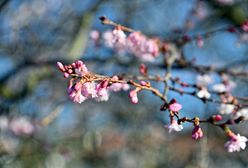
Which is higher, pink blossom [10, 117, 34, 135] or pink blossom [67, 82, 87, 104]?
pink blossom [67, 82, 87, 104]

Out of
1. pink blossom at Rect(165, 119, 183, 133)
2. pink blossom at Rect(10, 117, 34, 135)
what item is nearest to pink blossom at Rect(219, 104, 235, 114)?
pink blossom at Rect(165, 119, 183, 133)

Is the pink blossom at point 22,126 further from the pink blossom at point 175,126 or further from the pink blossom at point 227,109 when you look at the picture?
the pink blossom at point 175,126

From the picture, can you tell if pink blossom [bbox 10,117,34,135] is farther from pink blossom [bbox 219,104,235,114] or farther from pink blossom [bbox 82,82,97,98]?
pink blossom [bbox 82,82,97,98]

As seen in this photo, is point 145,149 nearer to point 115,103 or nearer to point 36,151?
point 115,103

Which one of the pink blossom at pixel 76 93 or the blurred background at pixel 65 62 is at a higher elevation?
the pink blossom at pixel 76 93

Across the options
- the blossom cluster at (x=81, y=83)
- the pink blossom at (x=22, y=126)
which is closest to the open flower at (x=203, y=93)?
the blossom cluster at (x=81, y=83)

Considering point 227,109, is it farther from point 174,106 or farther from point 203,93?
point 174,106

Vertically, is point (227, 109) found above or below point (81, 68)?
below

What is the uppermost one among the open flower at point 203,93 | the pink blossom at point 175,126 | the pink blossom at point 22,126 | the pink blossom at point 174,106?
the pink blossom at point 174,106

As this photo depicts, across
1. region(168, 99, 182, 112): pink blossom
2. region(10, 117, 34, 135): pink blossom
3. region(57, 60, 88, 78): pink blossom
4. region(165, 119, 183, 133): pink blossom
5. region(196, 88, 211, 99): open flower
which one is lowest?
region(10, 117, 34, 135): pink blossom

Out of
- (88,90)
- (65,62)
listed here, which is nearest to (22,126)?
(65,62)
